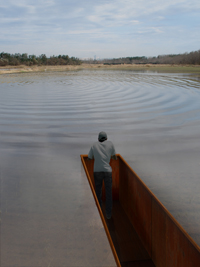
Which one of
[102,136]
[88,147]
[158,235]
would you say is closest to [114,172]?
[102,136]

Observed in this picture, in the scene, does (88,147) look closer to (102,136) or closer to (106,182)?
(106,182)

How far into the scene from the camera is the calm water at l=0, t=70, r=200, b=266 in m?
6.73

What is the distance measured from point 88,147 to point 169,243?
6.77 meters

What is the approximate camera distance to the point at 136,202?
643cm

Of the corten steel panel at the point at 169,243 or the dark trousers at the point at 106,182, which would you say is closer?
the corten steel panel at the point at 169,243

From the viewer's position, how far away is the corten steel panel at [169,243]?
157 inches

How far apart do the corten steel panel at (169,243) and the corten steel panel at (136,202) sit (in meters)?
0.35

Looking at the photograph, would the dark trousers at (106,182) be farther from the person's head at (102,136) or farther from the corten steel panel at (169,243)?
the corten steel panel at (169,243)

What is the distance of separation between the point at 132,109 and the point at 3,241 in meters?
15.9

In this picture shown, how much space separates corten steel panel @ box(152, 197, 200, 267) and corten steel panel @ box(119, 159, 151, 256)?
346 millimetres

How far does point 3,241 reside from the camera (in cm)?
506

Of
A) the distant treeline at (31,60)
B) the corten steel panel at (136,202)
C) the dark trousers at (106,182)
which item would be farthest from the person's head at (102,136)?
the distant treeline at (31,60)

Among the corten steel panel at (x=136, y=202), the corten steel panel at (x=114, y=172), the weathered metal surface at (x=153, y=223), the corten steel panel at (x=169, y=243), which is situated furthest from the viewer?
the corten steel panel at (x=114, y=172)

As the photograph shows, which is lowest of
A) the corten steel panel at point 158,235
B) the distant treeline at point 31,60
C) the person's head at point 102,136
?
the corten steel panel at point 158,235
